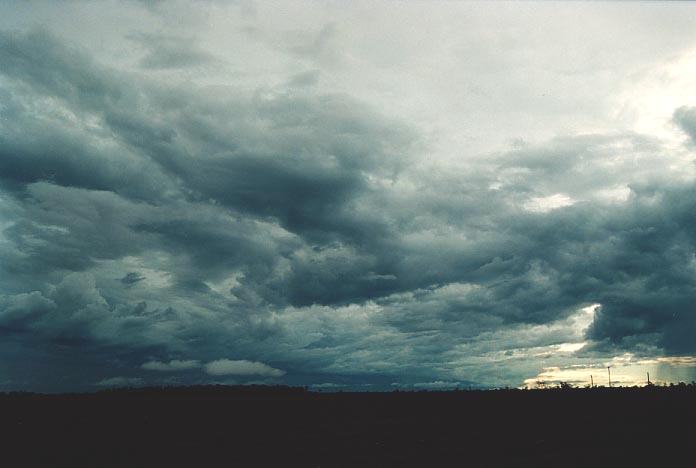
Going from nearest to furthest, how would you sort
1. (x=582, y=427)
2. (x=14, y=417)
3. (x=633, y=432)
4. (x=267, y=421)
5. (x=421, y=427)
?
1. (x=633, y=432)
2. (x=582, y=427)
3. (x=421, y=427)
4. (x=267, y=421)
5. (x=14, y=417)

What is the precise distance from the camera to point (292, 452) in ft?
188

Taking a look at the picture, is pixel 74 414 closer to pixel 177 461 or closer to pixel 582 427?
pixel 177 461

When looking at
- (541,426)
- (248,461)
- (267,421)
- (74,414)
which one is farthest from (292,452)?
(74,414)

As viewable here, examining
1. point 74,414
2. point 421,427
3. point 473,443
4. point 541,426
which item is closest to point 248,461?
point 473,443

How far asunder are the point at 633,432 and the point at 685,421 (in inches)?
576

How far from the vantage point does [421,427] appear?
259 ft

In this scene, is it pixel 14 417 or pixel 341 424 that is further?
pixel 14 417

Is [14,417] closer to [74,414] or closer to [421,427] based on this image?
[74,414]

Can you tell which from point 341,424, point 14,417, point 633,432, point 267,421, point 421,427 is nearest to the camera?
point 633,432

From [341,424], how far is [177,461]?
139 ft

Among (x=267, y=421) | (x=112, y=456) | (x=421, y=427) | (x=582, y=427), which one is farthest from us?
(x=267, y=421)

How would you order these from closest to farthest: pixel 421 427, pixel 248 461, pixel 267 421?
pixel 248 461, pixel 421 427, pixel 267 421

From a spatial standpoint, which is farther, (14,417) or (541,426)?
(14,417)

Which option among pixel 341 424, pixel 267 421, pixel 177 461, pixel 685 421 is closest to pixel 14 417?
pixel 267 421
